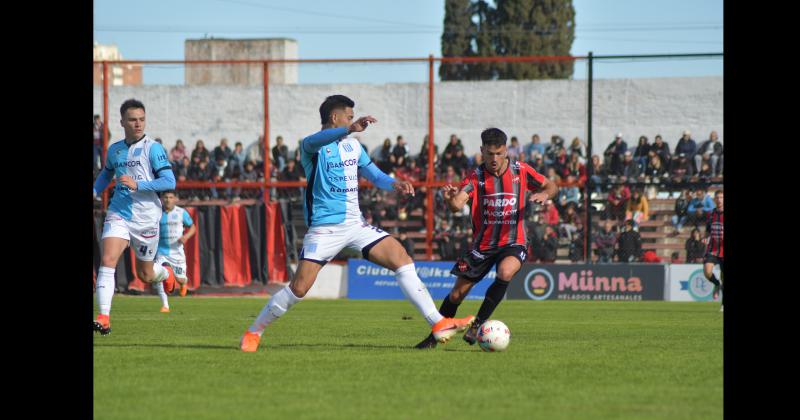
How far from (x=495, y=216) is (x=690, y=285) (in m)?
14.3

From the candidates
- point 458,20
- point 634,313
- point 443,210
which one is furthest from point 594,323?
point 458,20

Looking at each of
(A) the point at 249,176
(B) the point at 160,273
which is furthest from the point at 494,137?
(A) the point at 249,176

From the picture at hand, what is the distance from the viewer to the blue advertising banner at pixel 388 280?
2558cm

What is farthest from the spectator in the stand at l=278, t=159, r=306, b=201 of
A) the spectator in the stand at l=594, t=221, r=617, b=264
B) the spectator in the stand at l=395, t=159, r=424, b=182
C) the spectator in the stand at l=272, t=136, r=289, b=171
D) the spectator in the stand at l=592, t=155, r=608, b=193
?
the spectator in the stand at l=594, t=221, r=617, b=264

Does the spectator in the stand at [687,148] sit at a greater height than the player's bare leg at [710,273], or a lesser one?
greater

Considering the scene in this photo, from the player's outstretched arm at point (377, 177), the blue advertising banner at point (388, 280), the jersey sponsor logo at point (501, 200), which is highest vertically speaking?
the player's outstretched arm at point (377, 177)

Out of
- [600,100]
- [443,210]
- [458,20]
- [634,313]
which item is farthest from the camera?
[458,20]

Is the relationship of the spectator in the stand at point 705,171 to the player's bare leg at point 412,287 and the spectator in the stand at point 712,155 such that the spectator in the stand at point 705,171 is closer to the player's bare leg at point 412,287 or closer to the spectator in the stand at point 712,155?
the spectator in the stand at point 712,155

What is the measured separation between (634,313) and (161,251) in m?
8.30

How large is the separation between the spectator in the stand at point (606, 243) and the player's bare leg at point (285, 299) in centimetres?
1594

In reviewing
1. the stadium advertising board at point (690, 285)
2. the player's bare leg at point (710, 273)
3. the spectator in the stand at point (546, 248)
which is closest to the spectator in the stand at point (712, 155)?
the stadium advertising board at point (690, 285)
